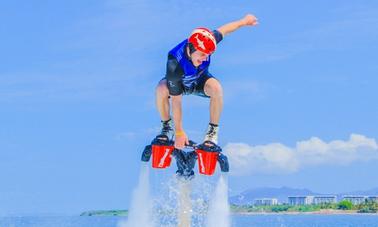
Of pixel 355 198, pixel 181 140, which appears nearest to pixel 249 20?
pixel 181 140

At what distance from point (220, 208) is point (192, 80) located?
2.08 m

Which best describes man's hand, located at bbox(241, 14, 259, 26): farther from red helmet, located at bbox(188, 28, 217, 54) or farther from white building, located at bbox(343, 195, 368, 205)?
white building, located at bbox(343, 195, 368, 205)

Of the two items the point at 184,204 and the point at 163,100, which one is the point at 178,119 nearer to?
the point at 163,100

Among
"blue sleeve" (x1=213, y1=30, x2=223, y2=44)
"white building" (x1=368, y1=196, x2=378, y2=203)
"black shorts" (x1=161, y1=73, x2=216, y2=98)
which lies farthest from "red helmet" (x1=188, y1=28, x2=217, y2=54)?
"white building" (x1=368, y1=196, x2=378, y2=203)

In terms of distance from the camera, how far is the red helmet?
40.2 feet

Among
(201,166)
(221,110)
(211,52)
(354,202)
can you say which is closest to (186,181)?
(201,166)

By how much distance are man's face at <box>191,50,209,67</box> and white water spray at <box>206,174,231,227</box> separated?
1.92 metres

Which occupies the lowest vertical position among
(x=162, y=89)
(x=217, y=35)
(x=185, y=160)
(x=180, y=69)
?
(x=185, y=160)

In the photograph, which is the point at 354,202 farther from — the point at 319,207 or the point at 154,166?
the point at 154,166

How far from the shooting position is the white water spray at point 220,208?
13031 millimetres

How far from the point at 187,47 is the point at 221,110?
50.7 inches

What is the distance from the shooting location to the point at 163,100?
1307cm

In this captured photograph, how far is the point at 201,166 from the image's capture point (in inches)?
518

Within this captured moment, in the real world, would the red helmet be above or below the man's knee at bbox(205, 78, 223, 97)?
above
